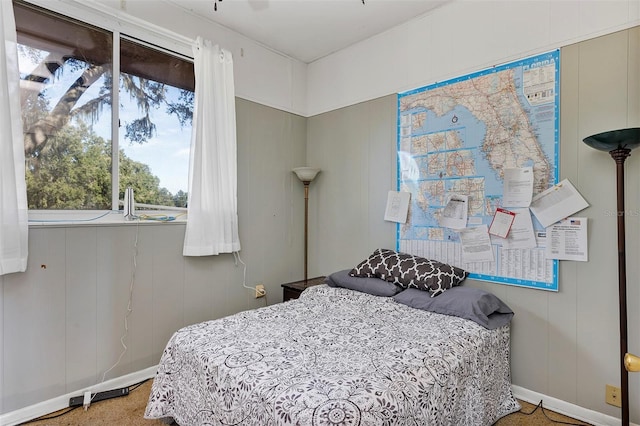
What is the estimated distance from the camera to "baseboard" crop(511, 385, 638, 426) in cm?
192

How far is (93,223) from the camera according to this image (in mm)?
2211

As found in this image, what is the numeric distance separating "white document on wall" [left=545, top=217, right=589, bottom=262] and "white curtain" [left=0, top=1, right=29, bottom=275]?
3.06m

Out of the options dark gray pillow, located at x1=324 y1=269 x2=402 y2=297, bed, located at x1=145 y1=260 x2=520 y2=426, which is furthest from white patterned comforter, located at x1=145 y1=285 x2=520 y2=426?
dark gray pillow, located at x1=324 y1=269 x2=402 y2=297

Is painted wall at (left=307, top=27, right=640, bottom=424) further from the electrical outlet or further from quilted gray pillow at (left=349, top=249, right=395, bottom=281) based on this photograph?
quilted gray pillow at (left=349, top=249, right=395, bottom=281)

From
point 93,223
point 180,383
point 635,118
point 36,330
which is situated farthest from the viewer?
point 93,223

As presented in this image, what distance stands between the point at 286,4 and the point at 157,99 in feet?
3.99

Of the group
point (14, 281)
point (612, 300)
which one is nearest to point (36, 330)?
point (14, 281)

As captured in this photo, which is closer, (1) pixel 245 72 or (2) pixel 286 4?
(2) pixel 286 4

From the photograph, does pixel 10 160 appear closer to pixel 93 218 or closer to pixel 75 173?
pixel 75 173

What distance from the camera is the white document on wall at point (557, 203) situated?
79.5 inches

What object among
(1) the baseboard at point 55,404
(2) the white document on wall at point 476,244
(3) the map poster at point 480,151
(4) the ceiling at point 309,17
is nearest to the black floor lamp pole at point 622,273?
(3) the map poster at point 480,151

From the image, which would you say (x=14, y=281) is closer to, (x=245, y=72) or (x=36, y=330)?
(x=36, y=330)

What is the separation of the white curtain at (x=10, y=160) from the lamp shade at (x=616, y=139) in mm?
3075

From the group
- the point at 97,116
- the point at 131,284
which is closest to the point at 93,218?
the point at 131,284
